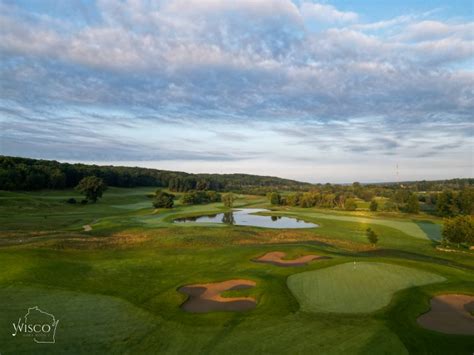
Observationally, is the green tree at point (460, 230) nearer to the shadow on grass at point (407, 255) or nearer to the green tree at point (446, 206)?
the shadow on grass at point (407, 255)

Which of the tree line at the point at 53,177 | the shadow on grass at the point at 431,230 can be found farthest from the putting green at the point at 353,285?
the tree line at the point at 53,177

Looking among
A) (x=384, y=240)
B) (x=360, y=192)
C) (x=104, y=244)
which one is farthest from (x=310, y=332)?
(x=360, y=192)

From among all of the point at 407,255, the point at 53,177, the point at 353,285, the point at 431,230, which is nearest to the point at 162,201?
the point at 53,177

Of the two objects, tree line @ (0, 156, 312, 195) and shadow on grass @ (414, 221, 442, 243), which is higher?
tree line @ (0, 156, 312, 195)

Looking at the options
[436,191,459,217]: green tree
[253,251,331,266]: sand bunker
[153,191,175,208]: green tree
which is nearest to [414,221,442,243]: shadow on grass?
[436,191,459,217]: green tree

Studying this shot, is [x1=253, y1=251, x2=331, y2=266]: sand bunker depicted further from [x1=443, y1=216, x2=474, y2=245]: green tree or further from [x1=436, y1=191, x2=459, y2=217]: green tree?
[x1=436, y1=191, x2=459, y2=217]: green tree
